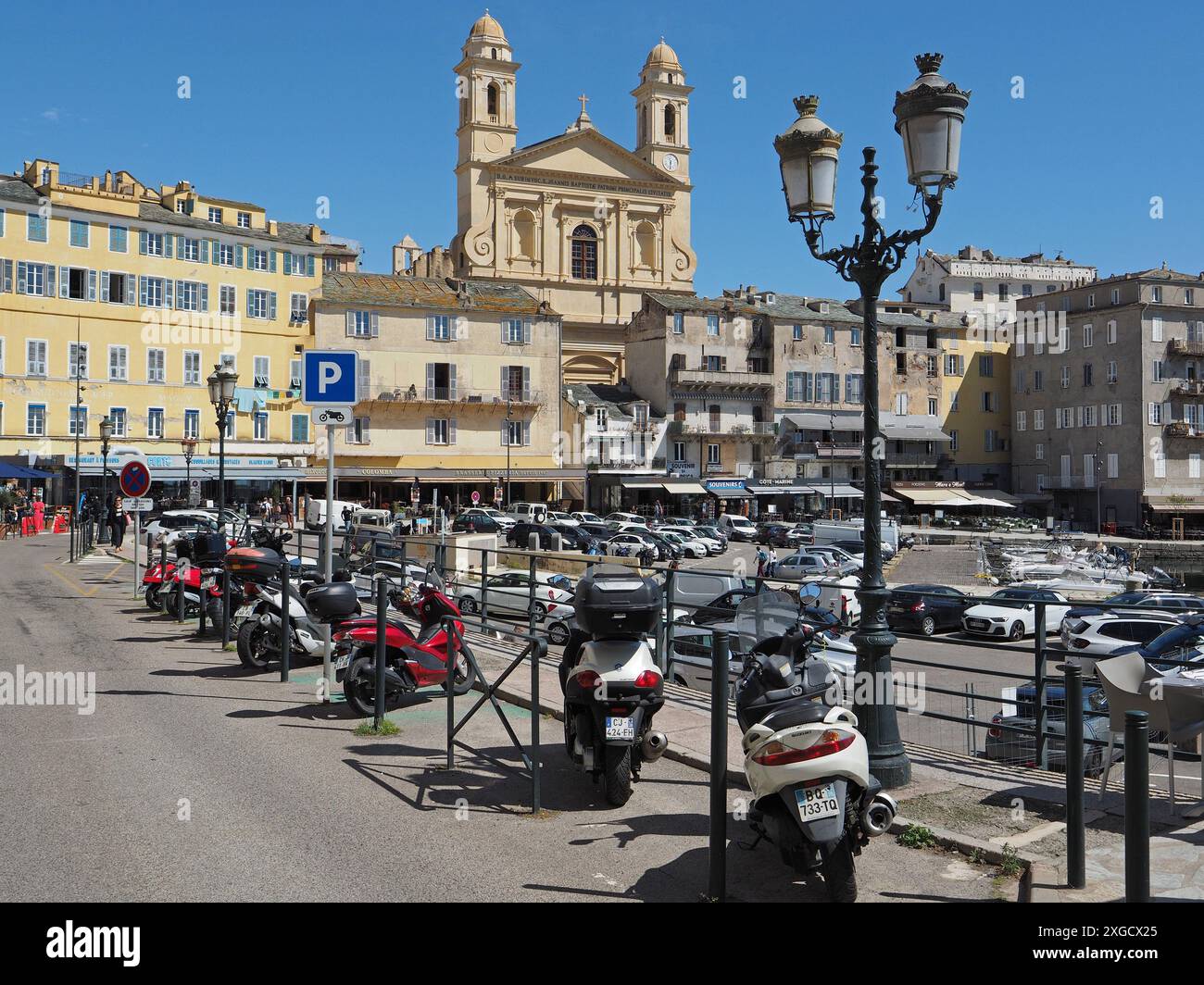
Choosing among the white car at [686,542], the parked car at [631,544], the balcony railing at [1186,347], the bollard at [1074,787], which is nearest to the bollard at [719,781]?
the bollard at [1074,787]

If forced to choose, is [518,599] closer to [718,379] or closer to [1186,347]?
[718,379]

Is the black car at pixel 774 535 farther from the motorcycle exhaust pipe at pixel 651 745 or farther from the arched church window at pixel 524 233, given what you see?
the motorcycle exhaust pipe at pixel 651 745

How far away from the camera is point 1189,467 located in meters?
72.1

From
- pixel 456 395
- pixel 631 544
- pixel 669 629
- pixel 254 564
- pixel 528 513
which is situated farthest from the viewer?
pixel 456 395

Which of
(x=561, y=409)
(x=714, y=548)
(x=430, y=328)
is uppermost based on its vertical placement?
(x=430, y=328)

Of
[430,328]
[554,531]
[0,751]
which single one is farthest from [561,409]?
[0,751]

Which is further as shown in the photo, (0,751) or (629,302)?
(629,302)

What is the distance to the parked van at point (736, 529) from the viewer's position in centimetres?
5866

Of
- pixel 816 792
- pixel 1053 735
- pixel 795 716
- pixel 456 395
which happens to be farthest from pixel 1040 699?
pixel 456 395

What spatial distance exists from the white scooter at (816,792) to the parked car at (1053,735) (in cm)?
326

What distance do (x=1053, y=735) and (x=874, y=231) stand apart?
4.07 metres

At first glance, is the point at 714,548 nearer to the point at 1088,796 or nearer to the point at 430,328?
the point at 430,328

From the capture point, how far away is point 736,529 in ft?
197
